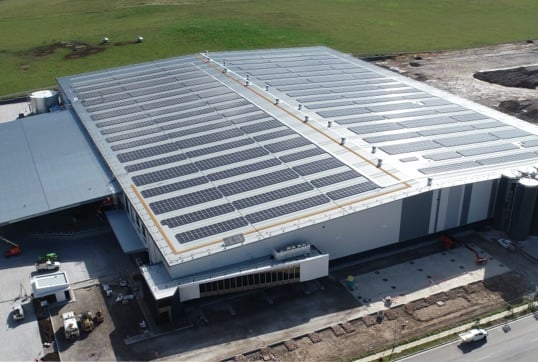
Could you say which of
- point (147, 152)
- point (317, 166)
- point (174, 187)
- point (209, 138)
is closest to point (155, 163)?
point (147, 152)

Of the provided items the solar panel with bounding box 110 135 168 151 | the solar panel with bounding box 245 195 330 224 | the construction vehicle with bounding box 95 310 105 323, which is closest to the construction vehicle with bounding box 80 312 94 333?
the construction vehicle with bounding box 95 310 105 323

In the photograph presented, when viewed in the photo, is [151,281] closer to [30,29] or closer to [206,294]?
[206,294]

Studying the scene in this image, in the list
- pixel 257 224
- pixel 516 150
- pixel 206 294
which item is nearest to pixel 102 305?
pixel 206 294

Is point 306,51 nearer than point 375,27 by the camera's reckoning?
Yes

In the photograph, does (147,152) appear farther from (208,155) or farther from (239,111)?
(239,111)

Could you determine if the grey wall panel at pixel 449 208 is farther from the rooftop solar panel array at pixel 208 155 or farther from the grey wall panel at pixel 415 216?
the rooftop solar panel array at pixel 208 155

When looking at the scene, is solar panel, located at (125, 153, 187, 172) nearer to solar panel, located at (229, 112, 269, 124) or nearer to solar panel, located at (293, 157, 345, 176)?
solar panel, located at (229, 112, 269, 124)
